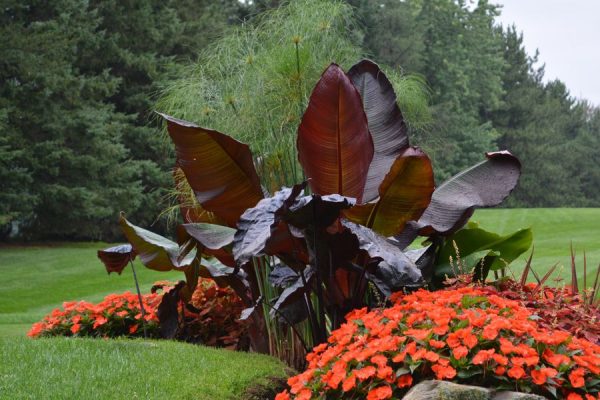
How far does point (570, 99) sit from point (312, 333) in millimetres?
46980

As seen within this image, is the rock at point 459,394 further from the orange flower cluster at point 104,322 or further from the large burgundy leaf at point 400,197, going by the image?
the orange flower cluster at point 104,322

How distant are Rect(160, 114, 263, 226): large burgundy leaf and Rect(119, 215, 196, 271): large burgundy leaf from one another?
0.42 metres

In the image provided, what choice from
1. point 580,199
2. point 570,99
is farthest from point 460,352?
point 570,99

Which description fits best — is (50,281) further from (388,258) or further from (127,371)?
(388,258)

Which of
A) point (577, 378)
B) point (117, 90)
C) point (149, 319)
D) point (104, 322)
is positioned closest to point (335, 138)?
point (577, 378)

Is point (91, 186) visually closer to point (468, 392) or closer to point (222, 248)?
point (222, 248)

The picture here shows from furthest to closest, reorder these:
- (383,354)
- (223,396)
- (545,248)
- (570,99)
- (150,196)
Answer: (570,99) → (150,196) → (545,248) → (223,396) → (383,354)

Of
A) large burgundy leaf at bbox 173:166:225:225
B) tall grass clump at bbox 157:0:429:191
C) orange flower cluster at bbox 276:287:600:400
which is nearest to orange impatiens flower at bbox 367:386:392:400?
orange flower cluster at bbox 276:287:600:400

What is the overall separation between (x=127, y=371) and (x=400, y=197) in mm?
1970

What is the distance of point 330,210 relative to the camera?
161 inches

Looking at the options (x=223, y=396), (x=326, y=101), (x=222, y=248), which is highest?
(x=326, y=101)

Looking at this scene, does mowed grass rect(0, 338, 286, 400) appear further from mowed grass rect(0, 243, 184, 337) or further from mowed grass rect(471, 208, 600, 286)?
mowed grass rect(471, 208, 600, 286)

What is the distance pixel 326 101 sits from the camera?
4.55 meters

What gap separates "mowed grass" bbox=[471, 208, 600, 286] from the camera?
38.0ft
